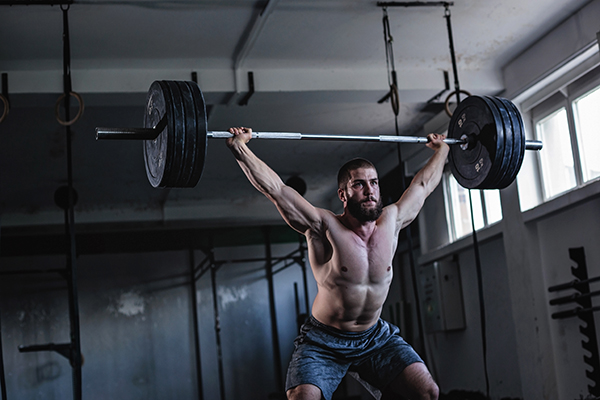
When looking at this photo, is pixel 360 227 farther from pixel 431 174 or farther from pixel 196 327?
pixel 196 327

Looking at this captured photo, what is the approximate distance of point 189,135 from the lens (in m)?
2.59

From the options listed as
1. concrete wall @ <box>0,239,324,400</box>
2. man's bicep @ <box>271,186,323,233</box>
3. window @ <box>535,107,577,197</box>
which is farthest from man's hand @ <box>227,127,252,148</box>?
concrete wall @ <box>0,239,324,400</box>

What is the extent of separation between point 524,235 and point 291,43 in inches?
91.4

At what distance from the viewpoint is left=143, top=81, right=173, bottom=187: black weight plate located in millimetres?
2580

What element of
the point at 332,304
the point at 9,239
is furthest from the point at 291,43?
the point at 9,239

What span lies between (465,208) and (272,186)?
4.07m

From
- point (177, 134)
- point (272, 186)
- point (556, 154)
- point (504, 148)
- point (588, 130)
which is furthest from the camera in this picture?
point (556, 154)

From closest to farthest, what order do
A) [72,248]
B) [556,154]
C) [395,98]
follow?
[72,248]
[395,98]
[556,154]

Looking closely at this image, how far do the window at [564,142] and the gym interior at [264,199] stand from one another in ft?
0.05

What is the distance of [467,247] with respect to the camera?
6.22 metres

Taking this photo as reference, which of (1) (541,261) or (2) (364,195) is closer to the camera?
(2) (364,195)

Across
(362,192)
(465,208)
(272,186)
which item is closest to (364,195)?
(362,192)

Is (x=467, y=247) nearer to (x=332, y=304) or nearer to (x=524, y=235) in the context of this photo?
(x=524, y=235)

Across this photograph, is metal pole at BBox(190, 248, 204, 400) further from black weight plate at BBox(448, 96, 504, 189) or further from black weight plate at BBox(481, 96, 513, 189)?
black weight plate at BBox(481, 96, 513, 189)
